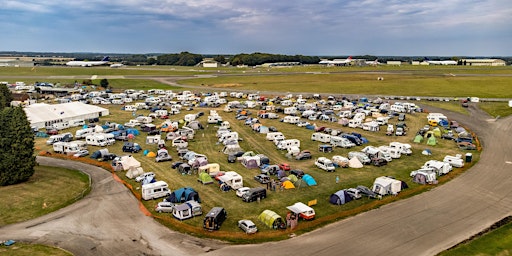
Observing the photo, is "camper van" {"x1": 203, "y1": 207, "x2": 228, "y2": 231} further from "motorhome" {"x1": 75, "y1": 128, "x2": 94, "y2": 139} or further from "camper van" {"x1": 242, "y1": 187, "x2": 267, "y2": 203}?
"motorhome" {"x1": 75, "y1": 128, "x2": 94, "y2": 139}

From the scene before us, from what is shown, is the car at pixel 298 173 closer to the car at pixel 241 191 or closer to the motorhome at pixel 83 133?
the car at pixel 241 191

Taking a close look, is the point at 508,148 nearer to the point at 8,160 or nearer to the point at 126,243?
the point at 126,243

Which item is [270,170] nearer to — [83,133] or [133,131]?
[133,131]

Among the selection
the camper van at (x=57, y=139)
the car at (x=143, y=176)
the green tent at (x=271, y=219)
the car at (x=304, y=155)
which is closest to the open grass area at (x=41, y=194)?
the car at (x=143, y=176)

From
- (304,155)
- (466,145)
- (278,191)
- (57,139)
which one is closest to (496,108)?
(466,145)

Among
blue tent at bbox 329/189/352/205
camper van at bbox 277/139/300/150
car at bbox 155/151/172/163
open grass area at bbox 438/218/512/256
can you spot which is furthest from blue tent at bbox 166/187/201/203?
open grass area at bbox 438/218/512/256

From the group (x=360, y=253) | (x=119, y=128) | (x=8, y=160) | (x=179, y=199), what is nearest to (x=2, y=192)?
(x=8, y=160)
